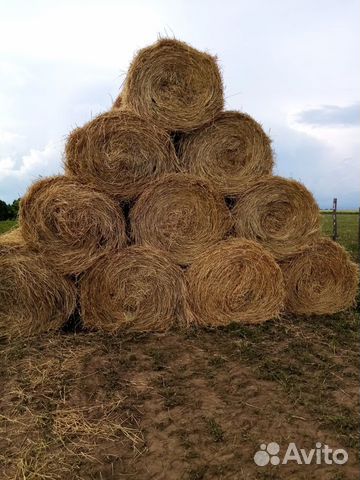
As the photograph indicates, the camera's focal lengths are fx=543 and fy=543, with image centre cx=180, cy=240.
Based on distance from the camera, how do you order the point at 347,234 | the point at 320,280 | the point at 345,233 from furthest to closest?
the point at 345,233 → the point at 347,234 → the point at 320,280

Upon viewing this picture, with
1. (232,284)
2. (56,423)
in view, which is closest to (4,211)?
(232,284)

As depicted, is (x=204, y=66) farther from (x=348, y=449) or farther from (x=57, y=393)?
(x=348, y=449)

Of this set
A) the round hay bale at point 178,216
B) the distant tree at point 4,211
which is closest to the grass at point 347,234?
the round hay bale at point 178,216

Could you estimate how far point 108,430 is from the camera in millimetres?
3701

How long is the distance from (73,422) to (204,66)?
3980mm

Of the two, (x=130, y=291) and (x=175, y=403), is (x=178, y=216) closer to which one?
(x=130, y=291)

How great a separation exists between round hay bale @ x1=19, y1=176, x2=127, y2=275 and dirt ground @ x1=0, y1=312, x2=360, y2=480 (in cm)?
84

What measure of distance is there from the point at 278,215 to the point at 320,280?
3.31ft

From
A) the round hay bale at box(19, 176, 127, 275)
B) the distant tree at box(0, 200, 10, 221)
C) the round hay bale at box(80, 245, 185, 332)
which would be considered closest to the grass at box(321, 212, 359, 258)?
the round hay bale at box(80, 245, 185, 332)

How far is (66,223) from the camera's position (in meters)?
5.58

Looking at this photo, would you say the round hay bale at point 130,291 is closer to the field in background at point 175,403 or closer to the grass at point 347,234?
the field in background at point 175,403

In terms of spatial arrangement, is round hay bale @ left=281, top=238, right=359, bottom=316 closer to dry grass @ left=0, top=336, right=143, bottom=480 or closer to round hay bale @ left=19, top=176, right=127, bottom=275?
round hay bale @ left=19, top=176, right=127, bottom=275

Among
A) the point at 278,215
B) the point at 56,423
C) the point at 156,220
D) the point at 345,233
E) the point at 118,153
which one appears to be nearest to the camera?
the point at 56,423

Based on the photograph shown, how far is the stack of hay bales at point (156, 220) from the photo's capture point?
5.64 meters
